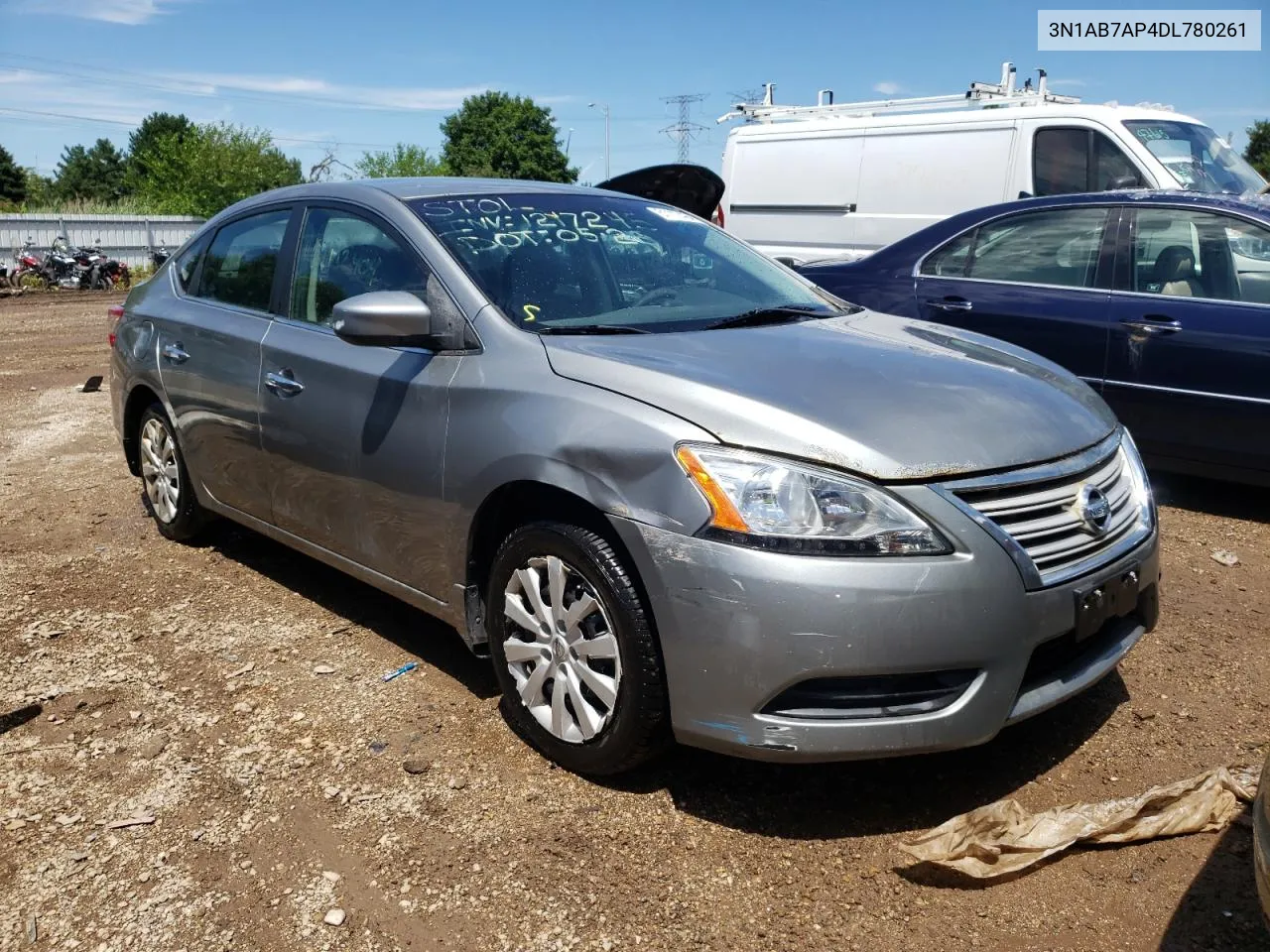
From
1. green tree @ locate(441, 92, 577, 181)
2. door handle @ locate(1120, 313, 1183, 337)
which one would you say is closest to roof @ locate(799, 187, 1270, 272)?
door handle @ locate(1120, 313, 1183, 337)

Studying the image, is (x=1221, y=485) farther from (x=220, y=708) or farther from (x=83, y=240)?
(x=83, y=240)

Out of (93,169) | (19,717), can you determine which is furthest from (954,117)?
(93,169)

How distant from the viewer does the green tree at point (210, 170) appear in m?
60.0

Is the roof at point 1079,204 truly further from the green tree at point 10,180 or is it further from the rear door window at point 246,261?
the green tree at point 10,180

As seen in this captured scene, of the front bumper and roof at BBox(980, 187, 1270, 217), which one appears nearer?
the front bumper

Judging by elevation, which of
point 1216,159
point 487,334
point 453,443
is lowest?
point 453,443

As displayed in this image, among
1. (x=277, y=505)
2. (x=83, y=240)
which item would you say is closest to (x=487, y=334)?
(x=277, y=505)

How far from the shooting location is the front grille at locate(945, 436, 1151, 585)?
8.74ft

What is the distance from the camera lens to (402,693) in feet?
12.2

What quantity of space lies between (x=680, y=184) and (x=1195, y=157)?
3934mm

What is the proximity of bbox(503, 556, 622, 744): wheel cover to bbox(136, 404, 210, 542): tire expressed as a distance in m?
2.49

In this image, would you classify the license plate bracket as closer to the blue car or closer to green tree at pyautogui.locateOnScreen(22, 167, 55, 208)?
the blue car

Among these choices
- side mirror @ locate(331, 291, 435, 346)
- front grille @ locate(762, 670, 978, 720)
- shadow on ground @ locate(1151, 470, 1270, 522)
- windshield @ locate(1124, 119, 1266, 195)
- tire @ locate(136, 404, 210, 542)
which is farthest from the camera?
windshield @ locate(1124, 119, 1266, 195)

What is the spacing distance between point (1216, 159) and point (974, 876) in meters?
7.76
